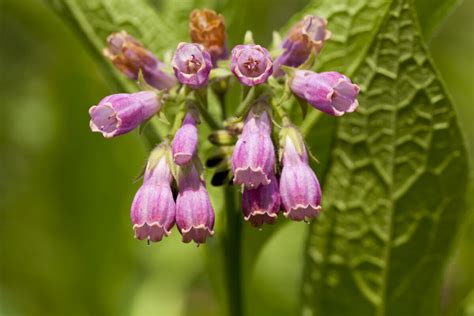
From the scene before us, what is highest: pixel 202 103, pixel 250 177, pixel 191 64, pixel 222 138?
pixel 191 64

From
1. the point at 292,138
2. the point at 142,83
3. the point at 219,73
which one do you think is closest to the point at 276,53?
the point at 219,73

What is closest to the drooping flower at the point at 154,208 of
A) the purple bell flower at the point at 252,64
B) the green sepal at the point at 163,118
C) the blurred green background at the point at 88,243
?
the green sepal at the point at 163,118

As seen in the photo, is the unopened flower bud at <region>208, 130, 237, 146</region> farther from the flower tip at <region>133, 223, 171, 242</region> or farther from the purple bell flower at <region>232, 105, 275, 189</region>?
the flower tip at <region>133, 223, 171, 242</region>

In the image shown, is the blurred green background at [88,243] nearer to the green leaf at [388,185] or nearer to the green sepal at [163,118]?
the green leaf at [388,185]

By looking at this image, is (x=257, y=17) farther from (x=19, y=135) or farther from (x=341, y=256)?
(x=341, y=256)

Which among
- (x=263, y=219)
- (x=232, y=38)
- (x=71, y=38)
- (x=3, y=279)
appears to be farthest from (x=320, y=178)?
(x=3, y=279)

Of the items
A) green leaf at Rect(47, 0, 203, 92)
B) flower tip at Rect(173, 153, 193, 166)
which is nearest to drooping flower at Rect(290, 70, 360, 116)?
flower tip at Rect(173, 153, 193, 166)

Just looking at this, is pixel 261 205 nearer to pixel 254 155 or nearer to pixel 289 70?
pixel 254 155
